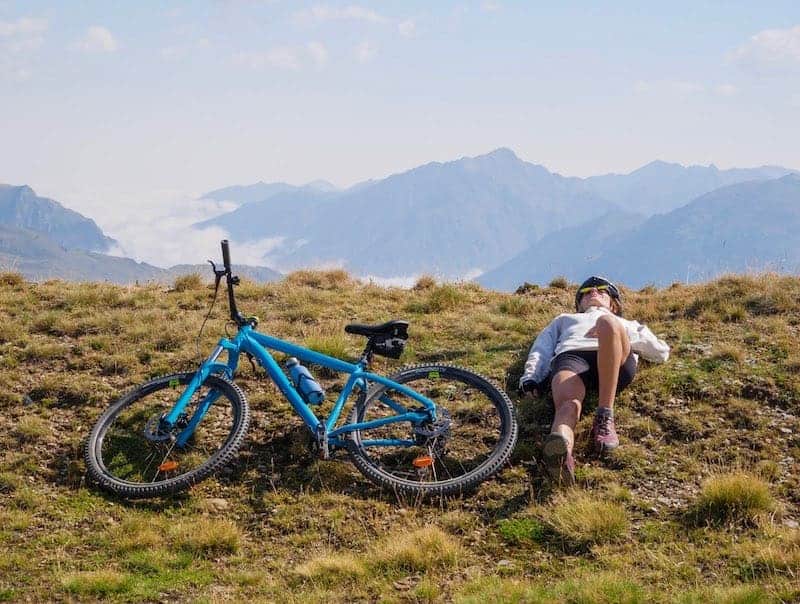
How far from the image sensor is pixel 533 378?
782 centimetres

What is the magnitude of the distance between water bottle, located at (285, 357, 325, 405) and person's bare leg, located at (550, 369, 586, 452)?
2351mm

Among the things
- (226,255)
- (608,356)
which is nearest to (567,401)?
(608,356)

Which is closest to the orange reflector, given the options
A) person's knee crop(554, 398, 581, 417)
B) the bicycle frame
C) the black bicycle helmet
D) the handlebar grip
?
the bicycle frame

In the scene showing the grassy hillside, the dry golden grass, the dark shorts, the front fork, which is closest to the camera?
the grassy hillside

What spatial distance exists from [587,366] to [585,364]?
3cm

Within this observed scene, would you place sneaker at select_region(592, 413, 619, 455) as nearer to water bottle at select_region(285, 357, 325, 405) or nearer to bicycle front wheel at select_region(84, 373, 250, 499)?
water bottle at select_region(285, 357, 325, 405)

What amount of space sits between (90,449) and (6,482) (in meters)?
0.82

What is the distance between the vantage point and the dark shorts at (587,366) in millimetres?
7641

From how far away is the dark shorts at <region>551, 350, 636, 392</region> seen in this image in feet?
25.1

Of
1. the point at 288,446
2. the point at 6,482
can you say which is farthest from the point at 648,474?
the point at 6,482

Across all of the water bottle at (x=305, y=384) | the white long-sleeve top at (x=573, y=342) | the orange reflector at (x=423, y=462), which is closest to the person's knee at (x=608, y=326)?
the white long-sleeve top at (x=573, y=342)

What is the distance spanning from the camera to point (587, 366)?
7.68 m

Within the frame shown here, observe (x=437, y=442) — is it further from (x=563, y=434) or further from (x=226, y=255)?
(x=226, y=255)

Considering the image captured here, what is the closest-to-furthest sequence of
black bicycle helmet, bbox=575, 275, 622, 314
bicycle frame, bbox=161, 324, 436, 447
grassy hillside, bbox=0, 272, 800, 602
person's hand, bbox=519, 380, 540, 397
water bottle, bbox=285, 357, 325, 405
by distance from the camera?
grassy hillside, bbox=0, 272, 800, 602 < bicycle frame, bbox=161, 324, 436, 447 < water bottle, bbox=285, 357, 325, 405 < person's hand, bbox=519, 380, 540, 397 < black bicycle helmet, bbox=575, 275, 622, 314
